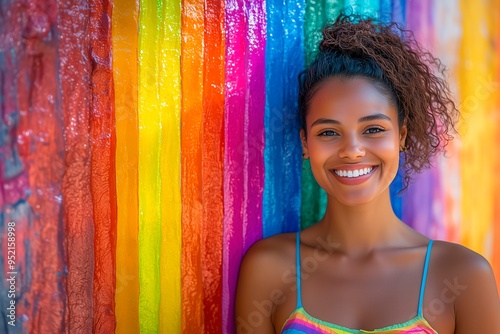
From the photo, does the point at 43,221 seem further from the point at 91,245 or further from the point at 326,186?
the point at 326,186

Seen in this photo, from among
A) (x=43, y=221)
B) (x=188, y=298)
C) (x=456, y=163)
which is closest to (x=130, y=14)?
(x=43, y=221)

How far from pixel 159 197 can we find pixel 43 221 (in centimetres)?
35

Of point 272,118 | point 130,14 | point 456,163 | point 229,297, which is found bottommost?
point 229,297

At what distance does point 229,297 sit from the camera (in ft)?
5.89

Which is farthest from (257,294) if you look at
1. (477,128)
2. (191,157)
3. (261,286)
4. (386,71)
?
(477,128)

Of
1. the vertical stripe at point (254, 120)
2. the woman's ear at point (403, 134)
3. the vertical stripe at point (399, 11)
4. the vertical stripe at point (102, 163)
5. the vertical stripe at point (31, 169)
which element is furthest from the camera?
the vertical stripe at point (399, 11)

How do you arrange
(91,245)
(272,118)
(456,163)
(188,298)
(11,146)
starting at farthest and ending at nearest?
(456,163) < (272,118) < (188,298) < (91,245) < (11,146)

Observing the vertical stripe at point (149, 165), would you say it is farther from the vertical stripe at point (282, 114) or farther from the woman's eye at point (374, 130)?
the woman's eye at point (374, 130)

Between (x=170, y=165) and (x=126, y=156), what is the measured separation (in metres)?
0.14

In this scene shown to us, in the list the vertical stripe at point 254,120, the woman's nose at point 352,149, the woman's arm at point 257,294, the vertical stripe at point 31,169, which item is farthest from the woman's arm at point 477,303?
the vertical stripe at point 31,169

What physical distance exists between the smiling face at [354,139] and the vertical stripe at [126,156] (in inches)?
22.7

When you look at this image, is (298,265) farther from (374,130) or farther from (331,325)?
(374,130)

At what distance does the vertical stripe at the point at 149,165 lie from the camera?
1660 millimetres

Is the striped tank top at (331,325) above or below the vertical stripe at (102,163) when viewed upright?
below
